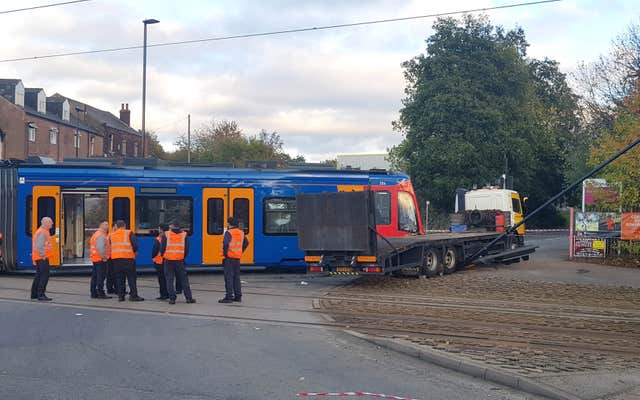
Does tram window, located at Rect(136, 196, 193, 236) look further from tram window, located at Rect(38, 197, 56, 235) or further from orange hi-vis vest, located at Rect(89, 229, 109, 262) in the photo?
orange hi-vis vest, located at Rect(89, 229, 109, 262)

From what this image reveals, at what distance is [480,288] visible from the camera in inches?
655

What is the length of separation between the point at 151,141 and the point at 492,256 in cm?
5834

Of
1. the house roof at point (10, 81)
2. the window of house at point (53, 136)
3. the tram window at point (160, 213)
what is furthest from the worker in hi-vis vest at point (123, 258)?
the window of house at point (53, 136)

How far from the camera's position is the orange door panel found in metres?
19.3

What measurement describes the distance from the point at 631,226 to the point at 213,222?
13.5 metres

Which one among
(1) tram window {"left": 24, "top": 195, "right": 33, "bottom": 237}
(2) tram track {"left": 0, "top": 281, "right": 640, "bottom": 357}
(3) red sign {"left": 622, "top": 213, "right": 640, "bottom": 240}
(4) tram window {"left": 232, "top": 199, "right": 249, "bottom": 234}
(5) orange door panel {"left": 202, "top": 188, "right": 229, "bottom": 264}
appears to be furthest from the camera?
(3) red sign {"left": 622, "top": 213, "right": 640, "bottom": 240}

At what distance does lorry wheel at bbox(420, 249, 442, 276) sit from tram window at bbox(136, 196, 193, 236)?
6160 millimetres

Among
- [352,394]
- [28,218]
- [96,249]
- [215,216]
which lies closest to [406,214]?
[215,216]

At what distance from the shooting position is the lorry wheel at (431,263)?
18.4m

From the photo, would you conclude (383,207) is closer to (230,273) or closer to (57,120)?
(230,273)

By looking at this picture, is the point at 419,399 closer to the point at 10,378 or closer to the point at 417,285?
the point at 10,378

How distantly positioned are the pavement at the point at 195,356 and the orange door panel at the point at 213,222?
515 centimetres

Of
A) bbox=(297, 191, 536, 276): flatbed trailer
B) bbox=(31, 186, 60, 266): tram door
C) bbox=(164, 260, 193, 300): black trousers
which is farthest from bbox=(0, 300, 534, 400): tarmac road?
bbox=(31, 186, 60, 266): tram door

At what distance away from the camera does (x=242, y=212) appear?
770 inches
